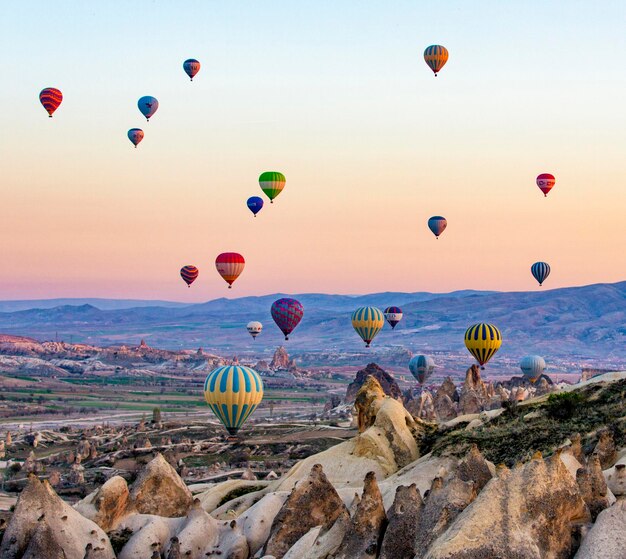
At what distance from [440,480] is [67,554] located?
13258mm

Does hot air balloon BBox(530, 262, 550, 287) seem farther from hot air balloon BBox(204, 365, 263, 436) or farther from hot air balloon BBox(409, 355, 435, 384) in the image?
hot air balloon BBox(204, 365, 263, 436)

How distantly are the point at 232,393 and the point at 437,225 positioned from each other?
55529 mm

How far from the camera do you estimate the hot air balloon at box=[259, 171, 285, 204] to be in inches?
3861

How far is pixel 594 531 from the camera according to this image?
24.6 meters

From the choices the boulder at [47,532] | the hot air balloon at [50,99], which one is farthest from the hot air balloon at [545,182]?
the boulder at [47,532]

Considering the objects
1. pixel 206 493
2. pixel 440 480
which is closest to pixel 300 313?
pixel 206 493

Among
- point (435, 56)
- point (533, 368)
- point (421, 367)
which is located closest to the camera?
point (435, 56)

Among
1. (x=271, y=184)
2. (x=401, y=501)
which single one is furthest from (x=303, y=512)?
(x=271, y=184)

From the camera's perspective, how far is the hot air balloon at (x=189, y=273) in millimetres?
141375

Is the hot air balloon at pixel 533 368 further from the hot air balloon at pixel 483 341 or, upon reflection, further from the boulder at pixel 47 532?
the boulder at pixel 47 532

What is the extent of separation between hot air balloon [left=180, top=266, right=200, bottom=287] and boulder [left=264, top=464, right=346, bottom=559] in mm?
107589

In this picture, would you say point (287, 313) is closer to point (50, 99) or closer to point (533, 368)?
point (50, 99)

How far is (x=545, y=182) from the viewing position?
11119cm

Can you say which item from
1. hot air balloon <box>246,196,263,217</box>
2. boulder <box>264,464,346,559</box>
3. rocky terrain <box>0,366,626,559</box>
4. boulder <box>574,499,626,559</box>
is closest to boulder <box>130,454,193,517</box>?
rocky terrain <box>0,366,626,559</box>
